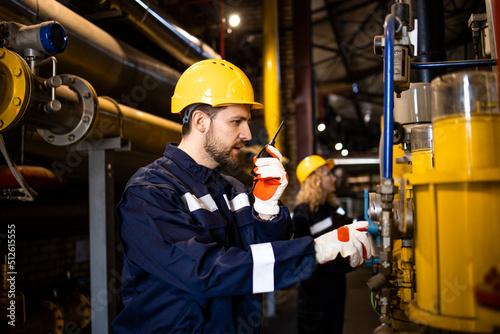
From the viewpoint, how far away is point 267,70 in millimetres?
4953

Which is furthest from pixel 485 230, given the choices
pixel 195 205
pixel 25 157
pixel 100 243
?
pixel 25 157

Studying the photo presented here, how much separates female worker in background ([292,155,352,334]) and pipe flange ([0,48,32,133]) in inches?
78.6

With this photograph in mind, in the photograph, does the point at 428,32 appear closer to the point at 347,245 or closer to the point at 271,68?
the point at 347,245

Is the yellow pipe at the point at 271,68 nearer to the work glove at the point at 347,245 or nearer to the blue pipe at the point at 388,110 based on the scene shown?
the work glove at the point at 347,245

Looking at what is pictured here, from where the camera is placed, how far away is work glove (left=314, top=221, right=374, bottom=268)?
3.82 ft

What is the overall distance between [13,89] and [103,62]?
3.28 ft

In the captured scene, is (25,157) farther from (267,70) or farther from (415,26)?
(267,70)

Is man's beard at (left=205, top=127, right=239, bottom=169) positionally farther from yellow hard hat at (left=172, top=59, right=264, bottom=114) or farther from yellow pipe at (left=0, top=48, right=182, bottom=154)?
yellow pipe at (left=0, top=48, right=182, bottom=154)

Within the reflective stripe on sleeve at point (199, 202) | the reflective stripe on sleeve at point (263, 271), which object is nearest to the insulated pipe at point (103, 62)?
the reflective stripe on sleeve at point (199, 202)

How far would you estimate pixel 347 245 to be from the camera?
1198 millimetres

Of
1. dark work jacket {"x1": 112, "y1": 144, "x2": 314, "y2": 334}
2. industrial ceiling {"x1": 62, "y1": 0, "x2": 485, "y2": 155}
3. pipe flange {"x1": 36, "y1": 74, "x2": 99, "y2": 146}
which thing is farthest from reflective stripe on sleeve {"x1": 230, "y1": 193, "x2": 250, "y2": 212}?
industrial ceiling {"x1": 62, "y1": 0, "x2": 485, "y2": 155}

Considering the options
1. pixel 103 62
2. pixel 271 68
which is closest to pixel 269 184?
pixel 103 62

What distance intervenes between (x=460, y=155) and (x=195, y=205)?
85 cm

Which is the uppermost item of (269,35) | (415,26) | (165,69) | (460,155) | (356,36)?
(356,36)
